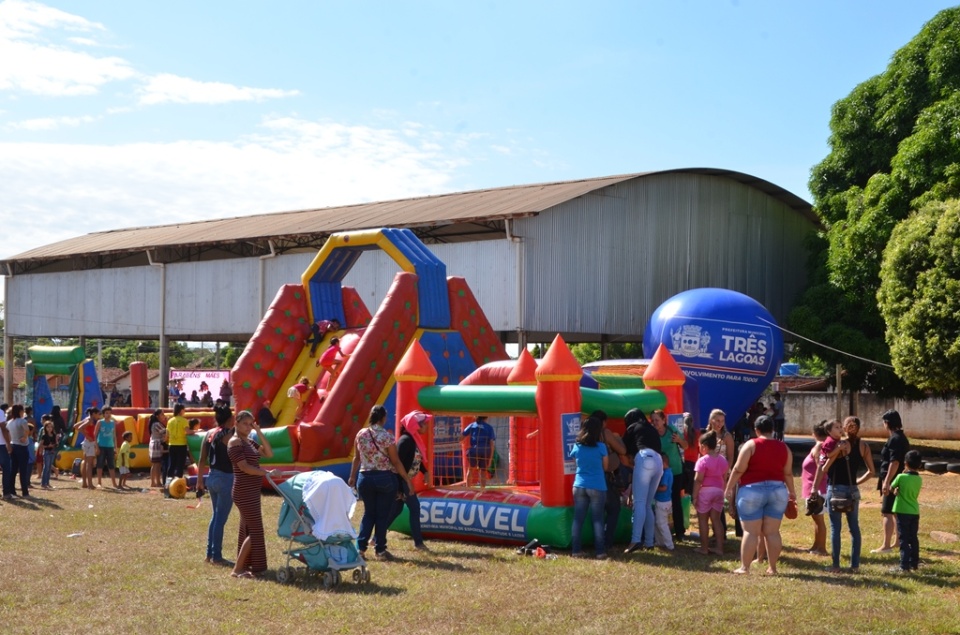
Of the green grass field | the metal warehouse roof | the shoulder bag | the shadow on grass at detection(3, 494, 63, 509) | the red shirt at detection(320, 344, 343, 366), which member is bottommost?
the shadow on grass at detection(3, 494, 63, 509)

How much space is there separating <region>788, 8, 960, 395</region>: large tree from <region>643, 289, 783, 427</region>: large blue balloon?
205 inches

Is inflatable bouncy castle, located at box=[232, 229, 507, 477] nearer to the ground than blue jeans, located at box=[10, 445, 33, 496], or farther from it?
farther from it

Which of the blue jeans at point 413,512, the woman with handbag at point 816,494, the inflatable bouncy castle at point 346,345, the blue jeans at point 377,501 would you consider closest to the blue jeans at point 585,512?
the blue jeans at point 413,512

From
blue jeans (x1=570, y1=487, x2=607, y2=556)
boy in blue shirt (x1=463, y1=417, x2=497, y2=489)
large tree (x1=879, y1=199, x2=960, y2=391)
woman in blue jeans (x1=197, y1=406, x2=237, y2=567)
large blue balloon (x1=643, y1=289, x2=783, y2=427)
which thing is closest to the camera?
woman in blue jeans (x1=197, y1=406, x2=237, y2=567)

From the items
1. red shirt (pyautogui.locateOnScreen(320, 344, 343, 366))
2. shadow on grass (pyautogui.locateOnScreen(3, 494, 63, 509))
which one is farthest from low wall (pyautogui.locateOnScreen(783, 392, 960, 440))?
shadow on grass (pyautogui.locateOnScreen(3, 494, 63, 509))

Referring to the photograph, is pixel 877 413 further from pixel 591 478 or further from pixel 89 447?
pixel 591 478

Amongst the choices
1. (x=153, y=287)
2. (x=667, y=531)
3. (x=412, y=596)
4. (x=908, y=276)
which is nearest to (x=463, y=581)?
(x=412, y=596)

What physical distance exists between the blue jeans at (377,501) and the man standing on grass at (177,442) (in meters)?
7.85

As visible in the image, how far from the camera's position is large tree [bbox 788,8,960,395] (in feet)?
73.6

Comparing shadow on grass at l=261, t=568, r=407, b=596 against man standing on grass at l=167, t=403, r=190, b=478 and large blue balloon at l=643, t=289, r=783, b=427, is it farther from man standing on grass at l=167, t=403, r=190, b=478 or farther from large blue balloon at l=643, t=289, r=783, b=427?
large blue balloon at l=643, t=289, r=783, b=427

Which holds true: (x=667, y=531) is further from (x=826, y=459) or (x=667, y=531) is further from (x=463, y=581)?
(x=463, y=581)

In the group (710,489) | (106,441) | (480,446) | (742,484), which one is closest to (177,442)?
(106,441)

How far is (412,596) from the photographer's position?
8219mm

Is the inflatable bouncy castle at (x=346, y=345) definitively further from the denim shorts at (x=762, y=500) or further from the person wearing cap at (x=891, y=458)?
the denim shorts at (x=762, y=500)
